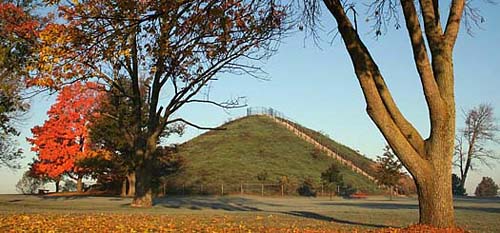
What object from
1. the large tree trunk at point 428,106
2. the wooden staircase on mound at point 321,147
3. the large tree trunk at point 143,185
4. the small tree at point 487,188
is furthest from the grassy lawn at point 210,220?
the small tree at point 487,188

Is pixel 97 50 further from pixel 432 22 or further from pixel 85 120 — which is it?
pixel 85 120

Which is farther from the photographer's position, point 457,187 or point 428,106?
point 457,187

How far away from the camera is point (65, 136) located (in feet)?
193

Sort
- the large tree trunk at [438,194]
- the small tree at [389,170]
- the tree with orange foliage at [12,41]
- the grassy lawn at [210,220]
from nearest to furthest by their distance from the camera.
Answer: the large tree trunk at [438,194]
the grassy lawn at [210,220]
the tree with orange foliage at [12,41]
the small tree at [389,170]

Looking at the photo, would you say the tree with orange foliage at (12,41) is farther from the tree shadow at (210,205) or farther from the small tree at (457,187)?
the small tree at (457,187)

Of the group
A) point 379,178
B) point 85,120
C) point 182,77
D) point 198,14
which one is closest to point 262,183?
point 379,178

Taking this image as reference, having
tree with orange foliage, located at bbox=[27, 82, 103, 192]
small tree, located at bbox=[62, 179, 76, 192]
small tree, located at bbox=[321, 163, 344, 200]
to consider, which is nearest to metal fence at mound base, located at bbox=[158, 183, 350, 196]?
small tree, located at bbox=[321, 163, 344, 200]

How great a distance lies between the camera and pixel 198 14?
12.0 m

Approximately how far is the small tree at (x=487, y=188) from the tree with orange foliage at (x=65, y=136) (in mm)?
53411

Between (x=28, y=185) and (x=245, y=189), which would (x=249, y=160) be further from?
Answer: (x=28, y=185)

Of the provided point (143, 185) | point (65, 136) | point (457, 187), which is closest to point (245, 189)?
point (65, 136)

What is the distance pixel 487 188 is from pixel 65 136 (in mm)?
57775

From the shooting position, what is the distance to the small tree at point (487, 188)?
8082 cm

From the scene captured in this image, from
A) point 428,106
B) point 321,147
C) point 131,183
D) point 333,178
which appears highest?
point 321,147
